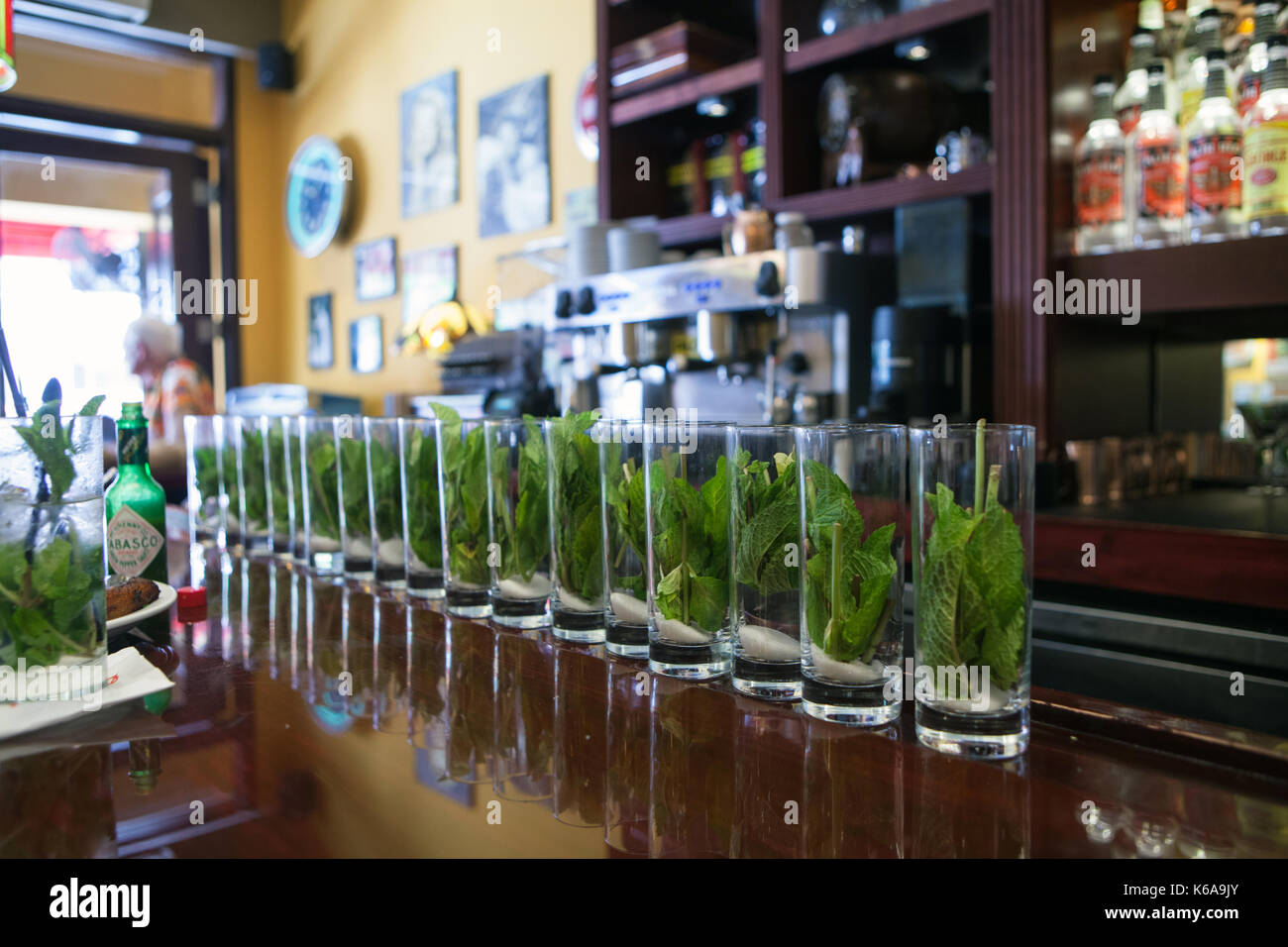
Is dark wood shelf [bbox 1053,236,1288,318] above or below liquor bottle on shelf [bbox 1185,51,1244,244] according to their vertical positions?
below

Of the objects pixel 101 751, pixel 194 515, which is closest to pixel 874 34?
pixel 194 515

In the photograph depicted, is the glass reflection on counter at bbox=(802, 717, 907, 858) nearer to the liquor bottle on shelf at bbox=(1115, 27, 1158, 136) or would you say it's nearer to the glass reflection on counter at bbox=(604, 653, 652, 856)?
the glass reflection on counter at bbox=(604, 653, 652, 856)

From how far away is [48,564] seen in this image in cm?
68

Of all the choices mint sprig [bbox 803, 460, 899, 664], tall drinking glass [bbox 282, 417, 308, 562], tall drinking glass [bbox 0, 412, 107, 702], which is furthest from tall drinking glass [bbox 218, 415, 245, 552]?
mint sprig [bbox 803, 460, 899, 664]

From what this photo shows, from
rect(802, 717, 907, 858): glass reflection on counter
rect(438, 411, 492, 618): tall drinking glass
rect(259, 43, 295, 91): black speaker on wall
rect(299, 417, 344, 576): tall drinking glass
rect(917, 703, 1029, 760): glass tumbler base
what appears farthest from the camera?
rect(259, 43, 295, 91): black speaker on wall

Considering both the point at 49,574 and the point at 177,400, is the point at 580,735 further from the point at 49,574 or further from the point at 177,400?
the point at 177,400

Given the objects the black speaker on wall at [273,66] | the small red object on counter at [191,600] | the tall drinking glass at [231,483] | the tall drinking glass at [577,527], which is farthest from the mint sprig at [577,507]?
the black speaker on wall at [273,66]

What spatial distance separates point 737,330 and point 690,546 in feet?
5.41

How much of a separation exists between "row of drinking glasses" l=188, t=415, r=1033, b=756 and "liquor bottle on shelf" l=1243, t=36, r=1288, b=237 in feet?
4.35

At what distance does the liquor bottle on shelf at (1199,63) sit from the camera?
5.44 feet

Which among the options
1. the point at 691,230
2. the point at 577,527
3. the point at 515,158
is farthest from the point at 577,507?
the point at 515,158

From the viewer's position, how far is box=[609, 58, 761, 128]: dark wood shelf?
238 cm

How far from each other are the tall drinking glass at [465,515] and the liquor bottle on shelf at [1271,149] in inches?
54.4
